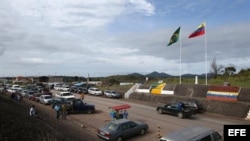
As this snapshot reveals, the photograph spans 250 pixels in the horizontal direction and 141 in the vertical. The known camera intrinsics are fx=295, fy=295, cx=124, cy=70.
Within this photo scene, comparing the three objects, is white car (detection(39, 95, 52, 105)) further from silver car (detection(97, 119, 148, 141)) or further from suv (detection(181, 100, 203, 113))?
silver car (detection(97, 119, 148, 141))

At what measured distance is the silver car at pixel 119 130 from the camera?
2059cm

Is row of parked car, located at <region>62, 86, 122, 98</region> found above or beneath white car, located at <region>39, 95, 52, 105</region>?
A: above

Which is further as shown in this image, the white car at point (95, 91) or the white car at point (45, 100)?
the white car at point (95, 91)

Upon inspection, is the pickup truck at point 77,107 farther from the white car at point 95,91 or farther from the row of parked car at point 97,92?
the white car at point 95,91

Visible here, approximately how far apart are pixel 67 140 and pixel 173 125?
11771mm

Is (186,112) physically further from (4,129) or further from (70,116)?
(4,129)

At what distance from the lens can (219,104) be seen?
33.8 meters

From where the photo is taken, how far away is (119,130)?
69.3ft

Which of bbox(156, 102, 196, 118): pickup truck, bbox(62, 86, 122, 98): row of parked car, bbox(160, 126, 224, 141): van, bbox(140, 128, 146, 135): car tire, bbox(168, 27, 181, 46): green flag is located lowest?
bbox(140, 128, 146, 135): car tire

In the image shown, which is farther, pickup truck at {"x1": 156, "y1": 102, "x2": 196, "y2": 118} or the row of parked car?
the row of parked car

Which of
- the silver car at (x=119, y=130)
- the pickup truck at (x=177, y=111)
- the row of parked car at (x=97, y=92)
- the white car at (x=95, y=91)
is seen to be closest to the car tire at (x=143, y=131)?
the silver car at (x=119, y=130)

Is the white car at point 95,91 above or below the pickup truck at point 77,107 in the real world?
above

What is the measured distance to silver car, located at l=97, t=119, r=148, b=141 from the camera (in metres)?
20.6

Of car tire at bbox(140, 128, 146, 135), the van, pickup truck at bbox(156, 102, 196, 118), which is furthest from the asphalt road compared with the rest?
the van
